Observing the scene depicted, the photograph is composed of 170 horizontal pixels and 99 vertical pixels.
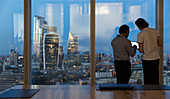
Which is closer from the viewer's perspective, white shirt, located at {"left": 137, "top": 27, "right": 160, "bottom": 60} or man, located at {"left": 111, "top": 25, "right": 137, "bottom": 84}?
white shirt, located at {"left": 137, "top": 27, "right": 160, "bottom": 60}

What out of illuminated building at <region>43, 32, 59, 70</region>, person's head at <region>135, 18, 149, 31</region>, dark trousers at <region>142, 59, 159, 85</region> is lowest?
dark trousers at <region>142, 59, 159, 85</region>

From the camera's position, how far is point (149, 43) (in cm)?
322

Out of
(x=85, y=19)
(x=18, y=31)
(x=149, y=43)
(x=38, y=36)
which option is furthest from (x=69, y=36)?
(x=149, y=43)

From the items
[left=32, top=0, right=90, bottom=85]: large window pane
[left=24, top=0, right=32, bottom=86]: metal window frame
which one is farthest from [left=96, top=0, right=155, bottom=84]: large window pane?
[left=24, top=0, right=32, bottom=86]: metal window frame

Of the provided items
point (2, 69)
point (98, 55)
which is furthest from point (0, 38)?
point (98, 55)

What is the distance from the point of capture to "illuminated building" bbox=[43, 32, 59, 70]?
14.3ft

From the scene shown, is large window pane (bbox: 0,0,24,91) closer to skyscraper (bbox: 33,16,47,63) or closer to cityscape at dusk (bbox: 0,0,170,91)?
cityscape at dusk (bbox: 0,0,170,91)

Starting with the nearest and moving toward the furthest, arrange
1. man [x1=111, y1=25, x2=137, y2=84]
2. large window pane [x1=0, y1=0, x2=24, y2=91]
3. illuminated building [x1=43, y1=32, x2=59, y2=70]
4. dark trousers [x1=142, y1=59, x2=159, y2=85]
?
dark trousers [x1=142, y1=59, x2=159, y2=85] < man [x1=111, y1=25, x2=137, y2=84] < large window pane [x1=0, y1=0, x2=24, y2=91] < illuminated building [x1=43, y1=32, x2=59, y2=70]

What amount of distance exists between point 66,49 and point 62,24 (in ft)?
1.62

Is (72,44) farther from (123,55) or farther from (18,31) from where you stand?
(123,55)

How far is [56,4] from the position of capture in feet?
14.4

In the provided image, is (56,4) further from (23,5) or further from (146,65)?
(146,65)

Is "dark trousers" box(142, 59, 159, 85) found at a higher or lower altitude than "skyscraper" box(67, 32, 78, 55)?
lower

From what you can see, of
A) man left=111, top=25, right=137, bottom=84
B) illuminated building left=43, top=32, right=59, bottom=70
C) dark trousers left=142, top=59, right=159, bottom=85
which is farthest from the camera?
Answer: illuminated building left=43, top=32, right=59, bottom=70
